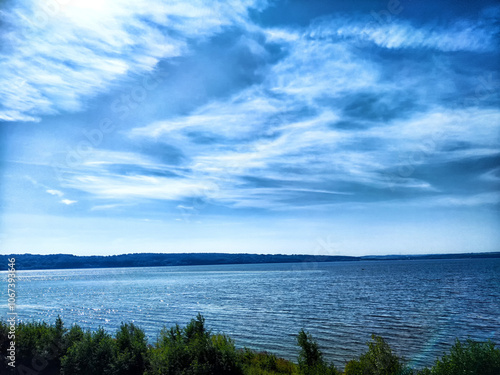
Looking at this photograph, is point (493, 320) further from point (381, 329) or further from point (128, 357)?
point (128, 357)

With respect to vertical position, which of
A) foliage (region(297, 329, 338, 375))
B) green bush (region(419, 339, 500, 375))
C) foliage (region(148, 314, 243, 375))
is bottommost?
foliage (region(297, 329, 338, 375))

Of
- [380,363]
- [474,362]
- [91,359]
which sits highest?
[474,362]

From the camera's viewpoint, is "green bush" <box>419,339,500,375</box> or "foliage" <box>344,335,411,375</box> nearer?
"green bush" <box>419,339,500,375</box>

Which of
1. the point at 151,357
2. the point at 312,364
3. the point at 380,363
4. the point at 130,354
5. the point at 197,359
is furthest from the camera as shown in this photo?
the point at 312,364

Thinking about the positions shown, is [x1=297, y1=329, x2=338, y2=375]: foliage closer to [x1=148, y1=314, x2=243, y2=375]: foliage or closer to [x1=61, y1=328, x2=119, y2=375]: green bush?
[x1=148, y1=314, x2=243, y2=375]: foliage

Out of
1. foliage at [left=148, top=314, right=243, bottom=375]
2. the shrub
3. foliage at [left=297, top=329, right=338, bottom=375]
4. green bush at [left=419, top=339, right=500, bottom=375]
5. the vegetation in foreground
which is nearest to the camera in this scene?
green bush at [left=419, top=339, right=500, bottom=375]

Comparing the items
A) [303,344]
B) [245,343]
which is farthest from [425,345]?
[303,344]

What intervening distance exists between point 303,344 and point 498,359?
958 cm

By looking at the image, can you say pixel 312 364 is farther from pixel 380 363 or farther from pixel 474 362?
pixel 474 362

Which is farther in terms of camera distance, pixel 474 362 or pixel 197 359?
pixel 197 359

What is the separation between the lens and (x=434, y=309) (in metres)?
55.2

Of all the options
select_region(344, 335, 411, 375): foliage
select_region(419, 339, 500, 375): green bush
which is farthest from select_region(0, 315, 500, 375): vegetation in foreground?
select_region(419, 339, 500, 375): green bush

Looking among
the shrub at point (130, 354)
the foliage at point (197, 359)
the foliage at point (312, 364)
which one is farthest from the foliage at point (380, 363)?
the shrub at point (130, 354)

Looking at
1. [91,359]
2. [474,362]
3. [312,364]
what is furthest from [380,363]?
[91,359]
